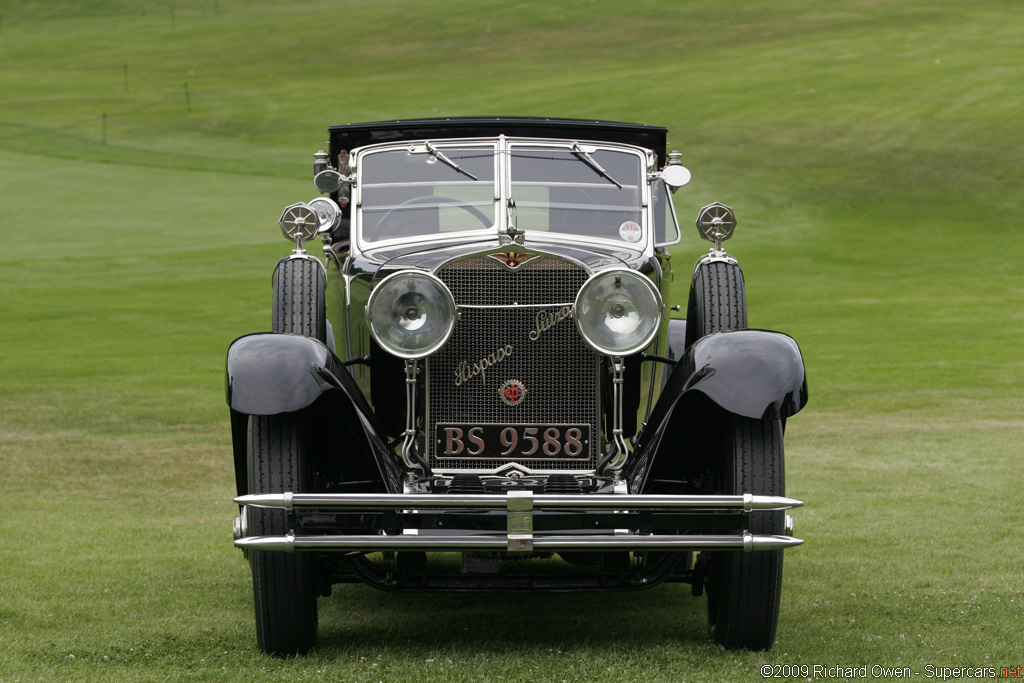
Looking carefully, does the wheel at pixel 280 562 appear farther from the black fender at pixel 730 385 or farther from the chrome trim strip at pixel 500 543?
the black fender at pixel 730 385

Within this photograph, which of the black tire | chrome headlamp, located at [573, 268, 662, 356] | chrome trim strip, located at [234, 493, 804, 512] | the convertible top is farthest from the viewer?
the convertible top

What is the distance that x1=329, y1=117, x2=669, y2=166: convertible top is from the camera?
7.12 meters

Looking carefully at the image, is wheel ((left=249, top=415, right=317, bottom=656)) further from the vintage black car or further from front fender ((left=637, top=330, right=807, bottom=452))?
front fender ((left=637, top=330, right=807, bottom=452))

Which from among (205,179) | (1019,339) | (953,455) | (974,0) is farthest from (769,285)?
(974,0)

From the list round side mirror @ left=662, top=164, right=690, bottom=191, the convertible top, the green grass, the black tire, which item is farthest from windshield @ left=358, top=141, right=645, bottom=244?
the green grass

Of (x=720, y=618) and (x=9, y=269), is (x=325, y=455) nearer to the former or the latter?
(x=720, y=618)

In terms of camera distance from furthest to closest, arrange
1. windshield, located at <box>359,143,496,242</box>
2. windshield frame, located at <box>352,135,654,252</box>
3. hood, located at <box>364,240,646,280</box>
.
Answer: windshield, located at <box>359,143,496,242</box> < windshield frame, located at <box>352,135,654,252</box> < hood, located at <box>364,240,646,280</box>

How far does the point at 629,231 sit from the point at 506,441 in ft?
5.01

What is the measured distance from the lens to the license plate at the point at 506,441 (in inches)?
226

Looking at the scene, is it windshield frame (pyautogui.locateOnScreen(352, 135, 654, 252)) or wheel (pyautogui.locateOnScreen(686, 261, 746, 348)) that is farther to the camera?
windshield frame (pyautogui.locateOnScreen(352, 135, 654, 252))

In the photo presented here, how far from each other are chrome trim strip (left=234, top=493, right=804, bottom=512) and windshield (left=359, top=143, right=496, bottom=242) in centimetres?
215

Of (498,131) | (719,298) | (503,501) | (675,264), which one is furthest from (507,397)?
(675,264)

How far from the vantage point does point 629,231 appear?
6637 millimetres

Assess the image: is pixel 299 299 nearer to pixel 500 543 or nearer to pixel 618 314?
pixel 618 314
